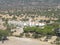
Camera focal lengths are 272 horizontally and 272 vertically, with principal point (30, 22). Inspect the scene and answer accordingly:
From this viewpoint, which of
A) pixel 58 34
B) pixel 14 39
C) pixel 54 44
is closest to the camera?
pixel 54 44

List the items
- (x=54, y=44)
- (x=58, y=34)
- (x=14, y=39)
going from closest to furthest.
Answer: (x=54, y=44) < (x=14, y=39) < (x=58, y=34)

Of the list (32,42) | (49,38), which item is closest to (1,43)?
(32,42)

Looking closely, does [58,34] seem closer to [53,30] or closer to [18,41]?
[53,30]

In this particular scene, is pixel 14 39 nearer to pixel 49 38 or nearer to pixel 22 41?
pixel 22 41

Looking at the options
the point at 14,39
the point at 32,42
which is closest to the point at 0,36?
the point at 14,39

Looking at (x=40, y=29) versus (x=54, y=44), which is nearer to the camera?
(x=54, y=44)

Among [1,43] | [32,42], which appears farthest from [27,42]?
[1,43]

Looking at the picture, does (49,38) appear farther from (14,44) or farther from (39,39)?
(14,44)

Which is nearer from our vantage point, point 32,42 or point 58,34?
point 32,42
